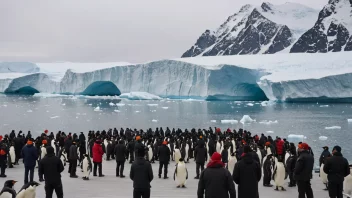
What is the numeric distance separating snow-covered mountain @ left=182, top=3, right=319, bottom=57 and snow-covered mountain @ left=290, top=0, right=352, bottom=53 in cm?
2065

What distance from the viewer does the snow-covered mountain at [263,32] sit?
163625mm

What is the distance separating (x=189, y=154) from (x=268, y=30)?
167182 millimetres

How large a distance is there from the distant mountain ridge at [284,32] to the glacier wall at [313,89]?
81.1 metres

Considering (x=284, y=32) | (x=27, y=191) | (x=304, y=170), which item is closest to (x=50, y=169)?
(x=27, y=191)

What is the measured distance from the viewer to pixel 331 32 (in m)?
132

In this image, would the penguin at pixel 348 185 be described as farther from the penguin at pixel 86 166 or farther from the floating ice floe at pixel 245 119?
the floating ice floe at pixel 245 119

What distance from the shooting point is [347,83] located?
47.5m

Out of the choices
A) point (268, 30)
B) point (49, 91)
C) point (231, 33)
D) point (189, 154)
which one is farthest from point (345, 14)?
point (189, 154)

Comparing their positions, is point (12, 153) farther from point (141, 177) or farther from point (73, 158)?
point (141, 177)

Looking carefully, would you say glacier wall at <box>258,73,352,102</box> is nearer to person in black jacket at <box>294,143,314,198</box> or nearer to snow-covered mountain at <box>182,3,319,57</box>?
person in black jacket at <box>294,143,314,198</box>

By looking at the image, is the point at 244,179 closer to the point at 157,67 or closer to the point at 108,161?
the point at 108,161

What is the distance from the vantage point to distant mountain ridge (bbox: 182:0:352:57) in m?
133

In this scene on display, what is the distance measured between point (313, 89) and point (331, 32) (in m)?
91.3

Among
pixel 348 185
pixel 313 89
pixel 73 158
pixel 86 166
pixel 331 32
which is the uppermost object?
pixel 331 32
